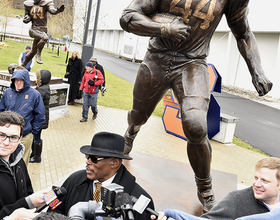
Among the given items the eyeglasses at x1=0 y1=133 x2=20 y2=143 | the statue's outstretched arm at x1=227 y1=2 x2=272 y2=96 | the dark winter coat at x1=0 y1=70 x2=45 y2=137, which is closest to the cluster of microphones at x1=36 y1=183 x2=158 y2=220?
the eyeglasses at x1=0 y1=133 x2=20 y2=143

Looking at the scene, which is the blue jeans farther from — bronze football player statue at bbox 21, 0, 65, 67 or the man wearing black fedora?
the man wearing black fedora

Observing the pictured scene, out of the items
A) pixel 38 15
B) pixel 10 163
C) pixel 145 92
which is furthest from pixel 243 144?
pixel 10 163

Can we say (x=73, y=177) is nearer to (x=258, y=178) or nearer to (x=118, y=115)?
(x=258, y=178)

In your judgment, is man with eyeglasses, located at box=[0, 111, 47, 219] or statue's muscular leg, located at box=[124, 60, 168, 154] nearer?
man with eyeglasses, located at box=[0, 111, 47, 219]

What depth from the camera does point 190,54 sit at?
3619 mm

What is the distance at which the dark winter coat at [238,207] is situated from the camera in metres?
2.47

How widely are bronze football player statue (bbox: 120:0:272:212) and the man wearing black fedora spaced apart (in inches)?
43.8

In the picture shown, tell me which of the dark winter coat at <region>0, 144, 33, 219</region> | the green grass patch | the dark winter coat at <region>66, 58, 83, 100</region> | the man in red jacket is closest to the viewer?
the dark winter coat at <region>0, 144, 33, 219</region>

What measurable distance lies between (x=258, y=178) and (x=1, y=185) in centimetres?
196

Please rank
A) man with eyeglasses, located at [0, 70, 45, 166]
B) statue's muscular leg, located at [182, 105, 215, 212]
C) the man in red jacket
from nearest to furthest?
statue's muscular leg, located at [182, 105, 215, 212]
man with eyeglasses, located at [0, 70, 45, 166]
the man in red jacket

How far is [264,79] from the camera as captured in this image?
11.7 feet

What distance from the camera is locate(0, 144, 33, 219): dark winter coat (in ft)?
7.59

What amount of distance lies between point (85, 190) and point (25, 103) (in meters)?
2.87

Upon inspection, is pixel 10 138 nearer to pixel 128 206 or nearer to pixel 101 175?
pixel 101 175
